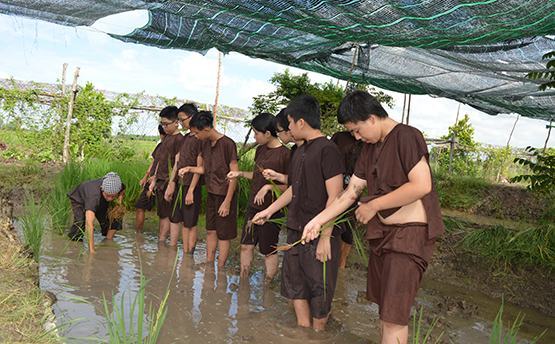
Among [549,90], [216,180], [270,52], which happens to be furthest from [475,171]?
[216,180]

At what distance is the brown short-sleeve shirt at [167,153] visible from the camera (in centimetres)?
623

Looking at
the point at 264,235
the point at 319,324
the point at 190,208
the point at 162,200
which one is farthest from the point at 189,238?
the point at 319,324

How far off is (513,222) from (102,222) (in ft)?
25.7

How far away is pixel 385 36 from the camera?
4.72m

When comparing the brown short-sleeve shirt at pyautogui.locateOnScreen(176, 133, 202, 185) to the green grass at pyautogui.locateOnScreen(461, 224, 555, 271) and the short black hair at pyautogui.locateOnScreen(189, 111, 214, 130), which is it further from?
the green grass at pyautogui.locateOnScreen(461, 224, 555, 271)

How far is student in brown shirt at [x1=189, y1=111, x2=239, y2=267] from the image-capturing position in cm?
512

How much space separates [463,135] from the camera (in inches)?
728

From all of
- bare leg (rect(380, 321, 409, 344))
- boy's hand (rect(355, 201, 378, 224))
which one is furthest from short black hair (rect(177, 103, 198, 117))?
bare leg (rect(380, 321, 409, 344))

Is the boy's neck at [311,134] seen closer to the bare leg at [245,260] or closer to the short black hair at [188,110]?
the bare leg at [245,260]

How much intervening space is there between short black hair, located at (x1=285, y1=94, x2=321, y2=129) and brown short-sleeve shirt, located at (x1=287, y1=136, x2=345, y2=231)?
13 cm

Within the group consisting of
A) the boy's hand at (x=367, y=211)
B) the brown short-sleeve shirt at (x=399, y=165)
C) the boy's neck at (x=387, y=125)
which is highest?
the boy's neck at (x=387, y=125)

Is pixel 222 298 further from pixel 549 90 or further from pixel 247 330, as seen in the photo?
pixel 549 90

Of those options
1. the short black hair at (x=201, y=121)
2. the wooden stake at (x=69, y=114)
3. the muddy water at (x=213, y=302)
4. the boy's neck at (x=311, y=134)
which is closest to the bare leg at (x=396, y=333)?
the muddy water at (x=213, y=302)

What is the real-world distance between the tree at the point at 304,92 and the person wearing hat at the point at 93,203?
4.72 m
